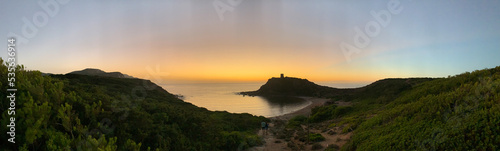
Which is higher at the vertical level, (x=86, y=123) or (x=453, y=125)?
(x=86, y=123)

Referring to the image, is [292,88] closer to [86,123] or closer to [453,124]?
[453,124]

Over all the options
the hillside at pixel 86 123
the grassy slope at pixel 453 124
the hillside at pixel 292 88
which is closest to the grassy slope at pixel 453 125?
the grassy slope at pixel 453 124

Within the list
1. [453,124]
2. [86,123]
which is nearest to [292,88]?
[453,124]

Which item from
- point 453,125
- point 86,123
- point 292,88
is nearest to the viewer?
point 86,123

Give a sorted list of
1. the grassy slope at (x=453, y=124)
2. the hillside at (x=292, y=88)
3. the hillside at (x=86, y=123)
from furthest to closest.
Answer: the hillside at (x=292, y=88) → the grassy slope at (x=453, y=124) → the hillside at (x=86, y=123)

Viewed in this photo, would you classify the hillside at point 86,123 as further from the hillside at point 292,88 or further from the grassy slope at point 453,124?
the hillside at point 292,88

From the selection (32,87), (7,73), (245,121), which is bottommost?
(245,121)

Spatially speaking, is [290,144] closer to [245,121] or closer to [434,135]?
[434,135]

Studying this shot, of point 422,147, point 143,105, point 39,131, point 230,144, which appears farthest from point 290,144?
point 39,131

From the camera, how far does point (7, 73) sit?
20.8 ft

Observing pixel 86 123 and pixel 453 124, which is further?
pixel 453 124

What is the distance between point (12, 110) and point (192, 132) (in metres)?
10.4

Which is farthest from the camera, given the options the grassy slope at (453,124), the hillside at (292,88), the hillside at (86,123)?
the hillside at (292,88)

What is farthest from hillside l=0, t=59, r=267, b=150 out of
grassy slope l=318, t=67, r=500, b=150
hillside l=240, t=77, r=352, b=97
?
hillside l=240, t=77, r=352, b=97
